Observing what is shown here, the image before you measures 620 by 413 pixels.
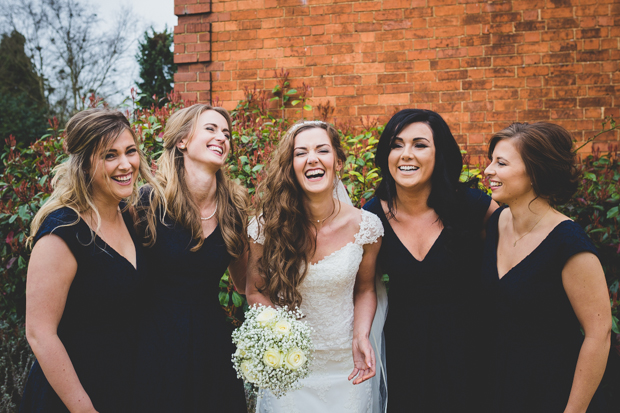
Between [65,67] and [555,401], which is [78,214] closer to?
[555,401]

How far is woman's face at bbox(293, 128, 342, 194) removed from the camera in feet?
8.29

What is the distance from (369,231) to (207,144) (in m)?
1.13

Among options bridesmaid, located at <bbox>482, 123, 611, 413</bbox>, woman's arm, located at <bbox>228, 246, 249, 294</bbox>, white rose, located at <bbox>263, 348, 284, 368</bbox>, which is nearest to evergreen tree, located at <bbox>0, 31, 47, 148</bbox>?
woman's arm, located at <bbox>228, 246, 249, 294</bbox>

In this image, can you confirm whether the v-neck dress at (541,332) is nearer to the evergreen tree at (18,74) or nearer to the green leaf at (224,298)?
the green leaf at (224,298)

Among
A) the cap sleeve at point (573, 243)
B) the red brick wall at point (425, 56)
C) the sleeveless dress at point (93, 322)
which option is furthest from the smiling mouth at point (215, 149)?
the red brick wall at point (425, 56)

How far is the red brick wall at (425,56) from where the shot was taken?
4609 millimetres

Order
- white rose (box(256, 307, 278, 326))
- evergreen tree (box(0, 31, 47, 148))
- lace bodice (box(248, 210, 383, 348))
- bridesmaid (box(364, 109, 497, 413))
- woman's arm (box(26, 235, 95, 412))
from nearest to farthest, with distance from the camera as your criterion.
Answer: woman's arm (box(26, 235, 95, 412)) < white rose (box(256, 307, 278, 326)) < bridesmaid (box(364, 109, 497, 413)) < lace bodice (box(248, 210, 383, 348)) < evergreen tree (box(0, 31, 47, 148))

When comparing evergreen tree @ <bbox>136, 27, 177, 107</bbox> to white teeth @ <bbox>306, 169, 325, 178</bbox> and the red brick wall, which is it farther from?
white teeth @ <bbox>306, 169, 325, 178</bbox>

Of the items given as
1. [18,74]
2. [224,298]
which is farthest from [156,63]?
[224,298]

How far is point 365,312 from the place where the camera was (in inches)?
103

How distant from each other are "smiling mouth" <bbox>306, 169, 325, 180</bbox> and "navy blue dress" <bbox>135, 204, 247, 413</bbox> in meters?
0.65

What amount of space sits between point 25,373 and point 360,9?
5.13 m

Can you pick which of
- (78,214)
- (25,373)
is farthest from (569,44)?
(25,373)

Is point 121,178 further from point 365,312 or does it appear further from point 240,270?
point 365,312
